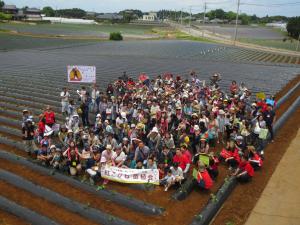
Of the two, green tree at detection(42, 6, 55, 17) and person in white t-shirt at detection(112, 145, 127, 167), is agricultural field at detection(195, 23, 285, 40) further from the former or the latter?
person in white t-shirt at detection(112, 145, 127, 167)

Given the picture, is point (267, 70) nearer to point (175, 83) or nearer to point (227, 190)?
point (175, 83)

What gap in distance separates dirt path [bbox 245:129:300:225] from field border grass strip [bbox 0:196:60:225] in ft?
19.2

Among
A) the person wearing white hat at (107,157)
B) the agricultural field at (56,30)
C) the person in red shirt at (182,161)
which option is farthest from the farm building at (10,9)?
the person in red shirt at (182,161)

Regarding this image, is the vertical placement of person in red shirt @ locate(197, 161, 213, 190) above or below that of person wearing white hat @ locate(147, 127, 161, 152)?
below

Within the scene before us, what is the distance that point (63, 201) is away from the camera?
10.3 m

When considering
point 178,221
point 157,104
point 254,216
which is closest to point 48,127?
point 157,104

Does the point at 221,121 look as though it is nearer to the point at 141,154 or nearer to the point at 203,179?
the point at 203,179

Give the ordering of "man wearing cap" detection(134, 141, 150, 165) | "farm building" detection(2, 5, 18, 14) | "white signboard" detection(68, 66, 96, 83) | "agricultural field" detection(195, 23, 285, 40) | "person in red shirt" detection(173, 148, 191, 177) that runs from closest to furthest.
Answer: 1. "person in red shirt" detection(173, 148, 191, 177)
2. "man wearing cap" detection(134, 141, 150, 165)
3. "white signboard" detection(68, 66, 96, 83)
4. "agricultural field" detection(195, 23, 285, 40)
5. "farm building" detection(2, 5, 18, 14)

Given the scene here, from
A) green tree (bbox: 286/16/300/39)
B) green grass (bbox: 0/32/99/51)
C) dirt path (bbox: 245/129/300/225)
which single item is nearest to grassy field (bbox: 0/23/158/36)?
green grass (bbox: 0/32/99/51)

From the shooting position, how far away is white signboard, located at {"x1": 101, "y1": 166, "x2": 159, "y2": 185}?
11.0 metres

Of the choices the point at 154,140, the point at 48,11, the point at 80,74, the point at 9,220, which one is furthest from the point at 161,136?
the point at 48,11

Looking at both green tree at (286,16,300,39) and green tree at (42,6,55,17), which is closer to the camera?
green tree at (286,16,300,39)

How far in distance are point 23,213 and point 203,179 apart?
18.4ft

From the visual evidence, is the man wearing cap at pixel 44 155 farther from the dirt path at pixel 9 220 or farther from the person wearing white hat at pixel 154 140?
the person wearing white hat at pixel 154 140
